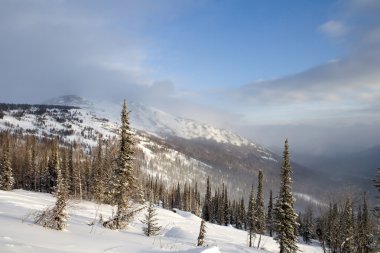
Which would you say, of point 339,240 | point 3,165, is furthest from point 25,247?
point 3,165

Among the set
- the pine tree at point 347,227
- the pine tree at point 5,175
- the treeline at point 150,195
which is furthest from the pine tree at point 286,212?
the pine tree at point 5,175

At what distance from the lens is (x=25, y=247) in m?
7.18

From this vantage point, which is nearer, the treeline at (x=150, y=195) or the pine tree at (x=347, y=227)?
the treeline at (x=150, y=195)

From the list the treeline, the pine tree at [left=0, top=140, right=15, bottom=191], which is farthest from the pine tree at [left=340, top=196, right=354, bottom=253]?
the pine tree at [left=0, top=140, right=15, bottom=191]

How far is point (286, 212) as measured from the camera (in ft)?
139

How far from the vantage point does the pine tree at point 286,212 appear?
42281mm

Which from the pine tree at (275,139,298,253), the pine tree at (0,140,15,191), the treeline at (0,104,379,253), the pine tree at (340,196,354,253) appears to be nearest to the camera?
the treeline at (0,104,379,253)

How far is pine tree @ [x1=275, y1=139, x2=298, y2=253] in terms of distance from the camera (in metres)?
42.3

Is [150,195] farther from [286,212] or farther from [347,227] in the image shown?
[347,227]

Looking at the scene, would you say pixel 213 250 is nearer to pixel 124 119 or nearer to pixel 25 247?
pixel 25 247

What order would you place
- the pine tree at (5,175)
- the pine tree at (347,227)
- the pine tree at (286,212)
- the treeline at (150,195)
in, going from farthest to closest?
the pine tree at (5,175) < the pine tree at (347,227) < the pine tree at (286,212) < the treeline at (150,195)

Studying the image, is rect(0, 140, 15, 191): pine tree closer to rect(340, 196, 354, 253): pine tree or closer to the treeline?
the treeline

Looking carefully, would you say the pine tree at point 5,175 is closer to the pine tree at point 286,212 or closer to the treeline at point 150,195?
the treeline at point 150,195

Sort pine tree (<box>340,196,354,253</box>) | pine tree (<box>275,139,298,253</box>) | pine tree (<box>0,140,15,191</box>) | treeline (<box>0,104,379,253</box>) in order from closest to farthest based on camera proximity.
→ treeline (<box>0,104,379,253</box>), pine tree (<box>275,139,298,253</box>), pine tree (<box>340,196,354,253</box>), pine tree (<box>0,140,15,191</box>)
